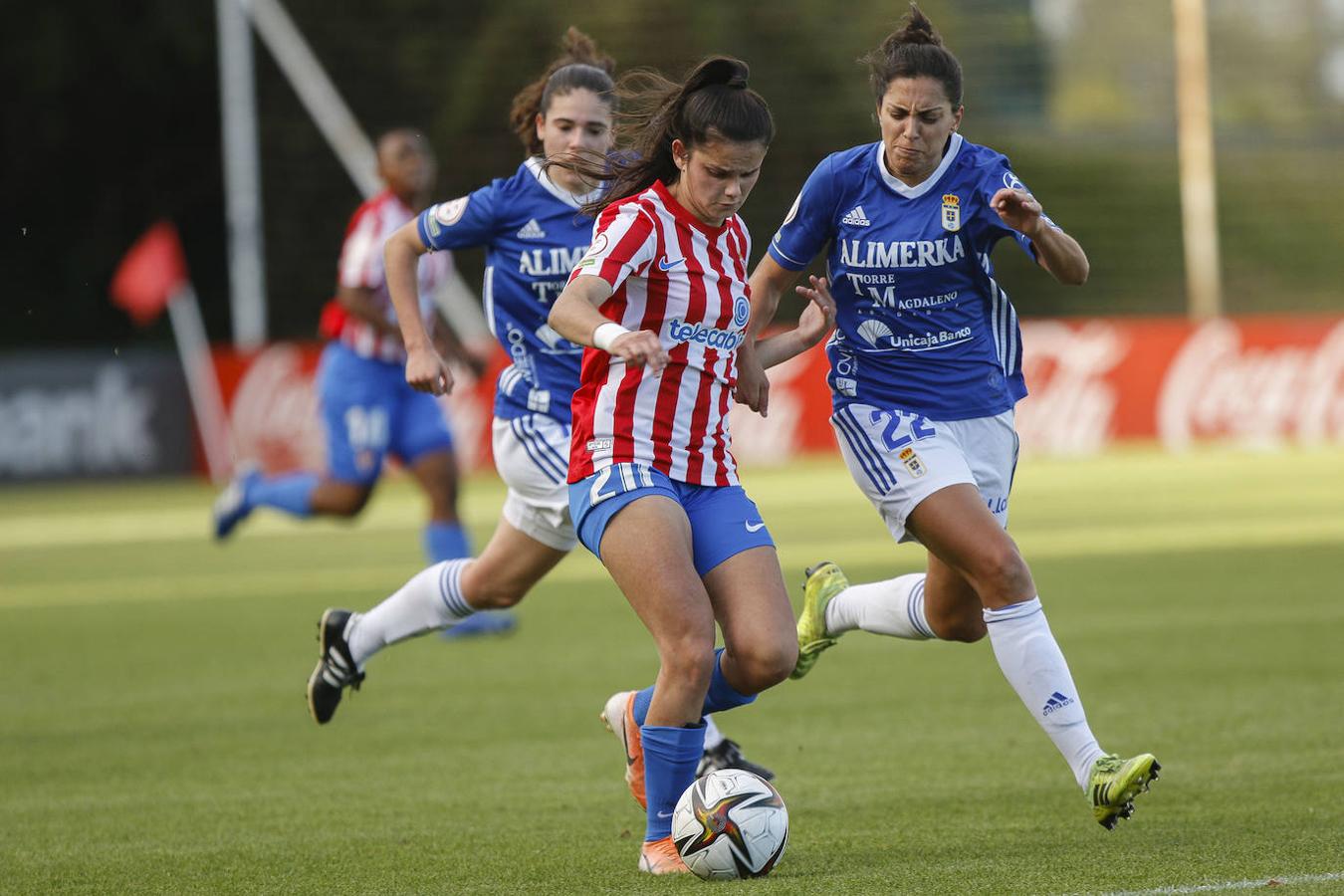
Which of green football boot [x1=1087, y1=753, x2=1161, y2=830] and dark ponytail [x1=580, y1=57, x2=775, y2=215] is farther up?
dark ponytail [x1=580, y1=57, x2=775, y2=215]

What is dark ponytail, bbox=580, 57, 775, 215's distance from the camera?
5.18 meters

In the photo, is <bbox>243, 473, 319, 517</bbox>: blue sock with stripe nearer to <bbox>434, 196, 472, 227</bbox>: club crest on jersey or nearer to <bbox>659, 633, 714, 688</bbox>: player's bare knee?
<bbox>434, 196, 472, 227</bbox>: club crest on jersey

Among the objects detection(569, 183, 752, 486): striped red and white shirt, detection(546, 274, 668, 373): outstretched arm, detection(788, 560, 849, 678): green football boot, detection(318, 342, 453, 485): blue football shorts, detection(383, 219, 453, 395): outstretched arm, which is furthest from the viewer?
detection(318, 342, 453, 485): blue football shorts

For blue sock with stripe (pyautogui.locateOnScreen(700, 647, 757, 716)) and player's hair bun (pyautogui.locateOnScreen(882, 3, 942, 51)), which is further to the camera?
player's hair bun (pyautogui.locateOnScreen(882, 3, 942, 51))

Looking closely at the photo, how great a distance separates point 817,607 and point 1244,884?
252 cm

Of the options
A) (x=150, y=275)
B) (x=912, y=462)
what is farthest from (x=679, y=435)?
(x=150, y=275)

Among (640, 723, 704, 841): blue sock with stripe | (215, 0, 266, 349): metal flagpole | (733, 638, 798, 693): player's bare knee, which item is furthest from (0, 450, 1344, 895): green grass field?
(215, 0, 266, 349): metal flagpole

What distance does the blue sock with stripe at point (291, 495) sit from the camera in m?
11.2

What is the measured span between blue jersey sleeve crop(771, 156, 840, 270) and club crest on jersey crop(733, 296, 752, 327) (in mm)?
584

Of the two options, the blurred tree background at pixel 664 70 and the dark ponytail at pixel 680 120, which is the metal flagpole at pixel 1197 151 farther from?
the dark ponytail at pixel 680 120

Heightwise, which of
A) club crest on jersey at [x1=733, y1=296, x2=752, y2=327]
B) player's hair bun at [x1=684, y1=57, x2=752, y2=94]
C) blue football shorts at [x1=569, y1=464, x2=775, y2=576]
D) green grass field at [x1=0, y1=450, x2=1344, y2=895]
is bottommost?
green grass field at [x1=0, y1=450, x2=1344, y2=895]

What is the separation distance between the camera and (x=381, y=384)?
1045cm

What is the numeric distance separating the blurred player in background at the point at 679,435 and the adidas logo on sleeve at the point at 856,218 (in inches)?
24.1

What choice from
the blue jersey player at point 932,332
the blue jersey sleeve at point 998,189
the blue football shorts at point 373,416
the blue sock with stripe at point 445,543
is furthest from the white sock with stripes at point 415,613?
the blue football shorts at point 373,416
